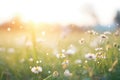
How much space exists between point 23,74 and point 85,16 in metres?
4.10

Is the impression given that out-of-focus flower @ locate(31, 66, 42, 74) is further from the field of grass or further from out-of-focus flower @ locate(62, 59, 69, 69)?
out-of-focus flower @ locate(62, 59, 69, 69)

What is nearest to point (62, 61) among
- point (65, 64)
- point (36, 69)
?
point (65, 64)

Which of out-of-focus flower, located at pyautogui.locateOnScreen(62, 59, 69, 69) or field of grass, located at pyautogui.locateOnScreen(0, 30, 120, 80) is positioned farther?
out-of-focus flower, located at pyautogui.locateOnScreen(62, 59, 69, 69)

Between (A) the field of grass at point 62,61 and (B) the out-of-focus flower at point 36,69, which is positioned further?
(B) the out-of-focus flower at point 36,69

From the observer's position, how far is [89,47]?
14.5ft

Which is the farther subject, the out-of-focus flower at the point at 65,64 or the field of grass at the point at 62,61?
the out-of-focus flower at the point at 65,64

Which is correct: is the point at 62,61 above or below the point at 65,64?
above

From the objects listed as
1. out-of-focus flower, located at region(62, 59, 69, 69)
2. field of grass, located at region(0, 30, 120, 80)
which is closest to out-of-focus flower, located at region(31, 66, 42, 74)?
field of grass, located at region(0, 30, 120, 80)

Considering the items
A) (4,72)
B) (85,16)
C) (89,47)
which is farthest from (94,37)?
(85,16)

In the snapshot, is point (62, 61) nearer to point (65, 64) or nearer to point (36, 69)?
point (65, 64)

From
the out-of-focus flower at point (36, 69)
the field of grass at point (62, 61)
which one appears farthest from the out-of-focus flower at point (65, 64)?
the out-of-focus flower at point (36, 69)

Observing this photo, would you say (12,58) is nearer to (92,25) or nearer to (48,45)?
(48,45)

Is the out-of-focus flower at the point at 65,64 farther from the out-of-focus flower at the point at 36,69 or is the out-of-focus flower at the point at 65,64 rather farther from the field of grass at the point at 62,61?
the out-of-focus flower at the point at 36,69

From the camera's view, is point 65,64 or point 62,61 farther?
point 62,61
